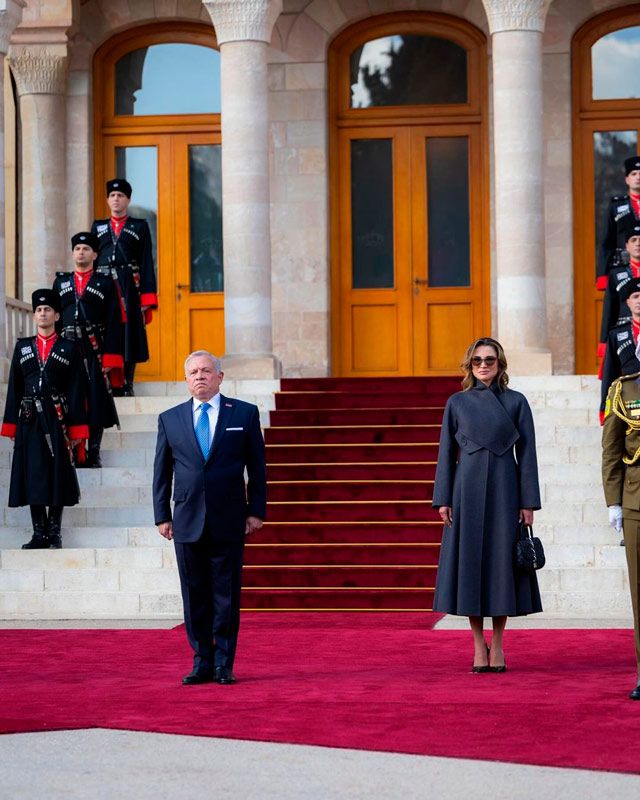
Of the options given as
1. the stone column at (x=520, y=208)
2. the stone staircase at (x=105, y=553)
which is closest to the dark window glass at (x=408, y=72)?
the stone column at (x=520, y=208)

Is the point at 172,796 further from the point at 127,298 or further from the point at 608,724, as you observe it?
the point at 127,298

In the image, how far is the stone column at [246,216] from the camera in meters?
17.5

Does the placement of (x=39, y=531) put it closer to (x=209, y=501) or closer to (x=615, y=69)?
(x=209, y=501)

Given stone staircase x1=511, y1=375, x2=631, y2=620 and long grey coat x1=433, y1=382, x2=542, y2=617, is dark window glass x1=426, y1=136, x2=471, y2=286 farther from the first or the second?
long grey coat x1=433, y1=382, x2=542, y2=617

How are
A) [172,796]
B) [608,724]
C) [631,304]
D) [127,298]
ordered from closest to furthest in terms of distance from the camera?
[172,796], [608,724], [631,304], [127,298]

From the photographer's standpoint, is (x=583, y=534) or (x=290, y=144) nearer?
(x=583, y=534)

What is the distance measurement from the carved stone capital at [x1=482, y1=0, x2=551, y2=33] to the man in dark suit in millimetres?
9370

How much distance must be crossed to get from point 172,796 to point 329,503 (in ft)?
26.9

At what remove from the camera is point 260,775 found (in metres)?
6.35

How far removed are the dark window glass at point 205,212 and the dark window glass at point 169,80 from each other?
53 cm

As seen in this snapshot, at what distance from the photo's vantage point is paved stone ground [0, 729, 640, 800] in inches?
237

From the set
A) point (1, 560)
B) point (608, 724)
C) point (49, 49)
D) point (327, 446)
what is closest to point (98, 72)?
point (49, 49)

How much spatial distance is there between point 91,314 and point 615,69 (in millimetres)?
7581

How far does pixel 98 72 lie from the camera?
67.7 feet
